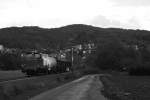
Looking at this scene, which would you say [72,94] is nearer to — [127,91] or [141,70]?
[127,91]

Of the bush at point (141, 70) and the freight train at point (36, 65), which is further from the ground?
the freight train at point (36, 65)

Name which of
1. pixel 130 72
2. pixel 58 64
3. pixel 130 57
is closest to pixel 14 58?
pixel 58 64

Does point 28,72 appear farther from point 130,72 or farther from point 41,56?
point 130,72

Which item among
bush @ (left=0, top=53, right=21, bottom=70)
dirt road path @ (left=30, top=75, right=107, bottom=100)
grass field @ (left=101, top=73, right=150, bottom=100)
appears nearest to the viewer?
grass field @ (left=101, top=73, right=150, bottom=100)

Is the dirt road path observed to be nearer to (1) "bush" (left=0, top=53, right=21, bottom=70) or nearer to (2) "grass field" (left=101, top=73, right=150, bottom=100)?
(2) "grass field" (left=101, top=73, right=150, bottom=100)

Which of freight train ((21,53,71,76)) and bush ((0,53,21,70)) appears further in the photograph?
bush ((0,53,21,70))

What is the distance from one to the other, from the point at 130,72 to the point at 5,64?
1332 inches

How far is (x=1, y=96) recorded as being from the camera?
27.8 meters

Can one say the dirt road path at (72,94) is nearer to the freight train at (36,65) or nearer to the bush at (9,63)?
the freight train at (36,65)

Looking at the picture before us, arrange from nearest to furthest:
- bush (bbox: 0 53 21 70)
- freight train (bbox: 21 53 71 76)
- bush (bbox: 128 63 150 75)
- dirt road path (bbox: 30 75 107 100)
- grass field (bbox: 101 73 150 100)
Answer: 1. grass field (bbox: 101 73 150 100)
2. dirt road path (bbox: 30 75 107 100)
3. freight train (bbox: 21 53 71 76)
4. bush (bbox: 0 53 21 70)
5. bush (bbox: 128 63 150 75)

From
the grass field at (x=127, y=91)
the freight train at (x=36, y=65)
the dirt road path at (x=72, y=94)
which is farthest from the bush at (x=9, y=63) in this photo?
the dirt road path at (x=72, y=94)

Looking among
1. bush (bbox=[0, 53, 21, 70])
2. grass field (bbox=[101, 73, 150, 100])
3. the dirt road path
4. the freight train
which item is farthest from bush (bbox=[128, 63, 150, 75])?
the dirt road path

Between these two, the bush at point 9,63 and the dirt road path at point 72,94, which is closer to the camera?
the dirt road path at point 72,94

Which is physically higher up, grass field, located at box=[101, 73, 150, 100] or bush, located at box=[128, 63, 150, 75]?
grass field, located at box=[101, 73, 150, 100]
